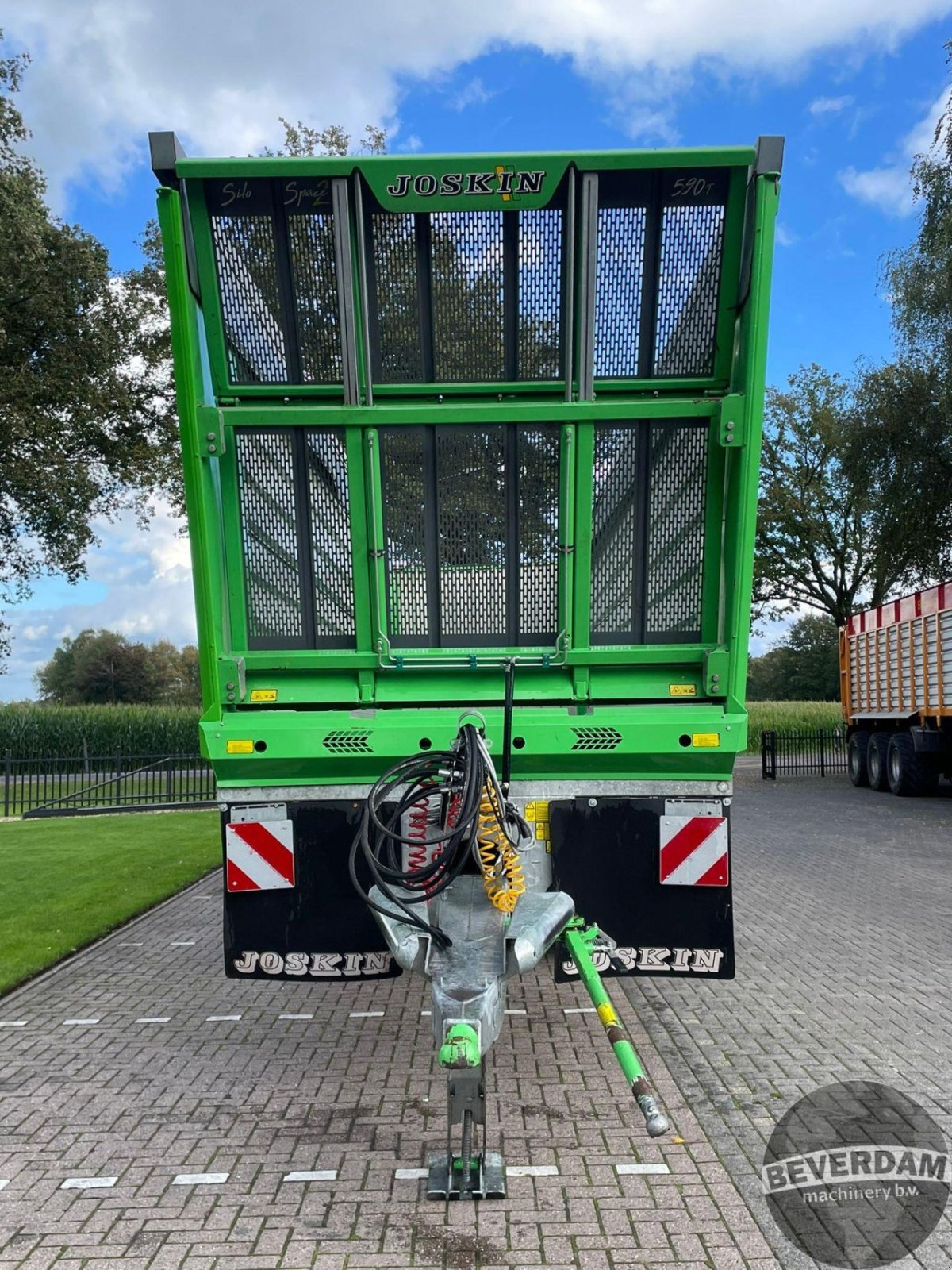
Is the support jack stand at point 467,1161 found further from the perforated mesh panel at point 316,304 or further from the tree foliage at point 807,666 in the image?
the tree foliage at point 807,666

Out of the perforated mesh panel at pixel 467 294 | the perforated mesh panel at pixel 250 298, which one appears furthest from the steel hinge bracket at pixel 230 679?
the perforated mesh panel at pixel 467 294

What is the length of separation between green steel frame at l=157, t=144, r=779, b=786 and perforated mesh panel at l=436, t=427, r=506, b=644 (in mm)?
107

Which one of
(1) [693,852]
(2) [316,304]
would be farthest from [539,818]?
(2) [316,304]

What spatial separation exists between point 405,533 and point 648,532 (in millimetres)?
1014

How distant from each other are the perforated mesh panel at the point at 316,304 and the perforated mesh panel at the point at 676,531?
4.44 ft

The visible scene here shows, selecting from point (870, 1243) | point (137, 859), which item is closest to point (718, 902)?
point (870, 1243)

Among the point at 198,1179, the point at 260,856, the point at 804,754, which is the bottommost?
the point at 804,754

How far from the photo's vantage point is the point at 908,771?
18.1 m

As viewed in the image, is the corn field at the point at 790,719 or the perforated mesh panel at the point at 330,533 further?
the corn field at the point at 790,719

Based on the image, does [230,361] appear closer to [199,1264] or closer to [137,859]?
[199,1264]

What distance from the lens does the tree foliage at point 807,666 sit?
2303 inches

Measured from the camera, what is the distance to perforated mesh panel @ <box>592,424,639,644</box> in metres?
4.19

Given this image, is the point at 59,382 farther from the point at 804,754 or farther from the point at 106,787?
the point at 804,754

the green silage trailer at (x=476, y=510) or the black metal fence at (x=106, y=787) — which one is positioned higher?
the green silage trailer at (x=476, y=510)
